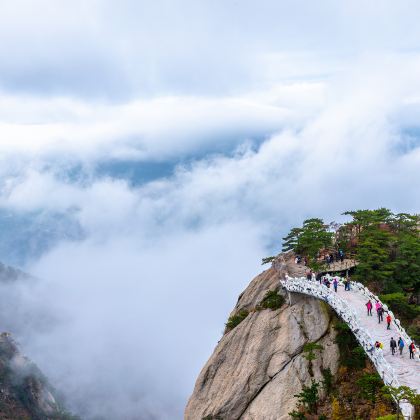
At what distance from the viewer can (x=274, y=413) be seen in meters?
38.1

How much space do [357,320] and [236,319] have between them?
19381mm

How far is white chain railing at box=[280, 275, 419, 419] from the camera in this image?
30766 mm

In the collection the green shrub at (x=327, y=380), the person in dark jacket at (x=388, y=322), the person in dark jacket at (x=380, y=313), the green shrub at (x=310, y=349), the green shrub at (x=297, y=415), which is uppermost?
the person in dark jacket at (x=380, y=313)

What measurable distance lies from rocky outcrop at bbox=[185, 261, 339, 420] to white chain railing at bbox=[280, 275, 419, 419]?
1287 mm

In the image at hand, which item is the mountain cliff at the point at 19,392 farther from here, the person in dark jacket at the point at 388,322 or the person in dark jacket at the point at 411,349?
the person in dark jacket at the point at 411,349

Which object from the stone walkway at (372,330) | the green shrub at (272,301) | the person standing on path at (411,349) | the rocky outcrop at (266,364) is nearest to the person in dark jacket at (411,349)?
the person standing on path at (411,349)

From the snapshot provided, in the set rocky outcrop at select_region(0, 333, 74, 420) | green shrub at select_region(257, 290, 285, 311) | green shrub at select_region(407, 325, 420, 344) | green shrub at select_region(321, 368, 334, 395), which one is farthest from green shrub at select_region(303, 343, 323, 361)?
rocky outcrop at select_region(0, 333, 74, 420)

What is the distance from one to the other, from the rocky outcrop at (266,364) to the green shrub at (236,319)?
8.33 feet

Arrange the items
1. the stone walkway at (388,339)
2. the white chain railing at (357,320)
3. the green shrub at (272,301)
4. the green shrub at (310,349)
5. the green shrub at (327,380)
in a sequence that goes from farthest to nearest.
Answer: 1. the green shrub at (272,301)
2. the green shrub at (310,349)
3. the green shrub at (327,380)
4. the stone walkway at (388,339)
5. the white chain railing at (357,320)

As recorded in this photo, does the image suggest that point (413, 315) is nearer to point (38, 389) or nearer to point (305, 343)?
point (305, 343)

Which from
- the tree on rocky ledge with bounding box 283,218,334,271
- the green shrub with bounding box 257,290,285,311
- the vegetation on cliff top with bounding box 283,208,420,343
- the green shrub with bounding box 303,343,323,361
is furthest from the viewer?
the tree on rocky ledge with bounding box 283,218,334,271

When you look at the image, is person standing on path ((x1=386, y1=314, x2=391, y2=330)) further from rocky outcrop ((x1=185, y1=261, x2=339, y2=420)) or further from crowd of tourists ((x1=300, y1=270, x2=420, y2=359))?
rocky outcrop ((x1=185, y1=261, x2=339, y2=420))

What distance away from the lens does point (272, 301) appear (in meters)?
49.0

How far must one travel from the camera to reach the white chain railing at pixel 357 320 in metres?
30.8
